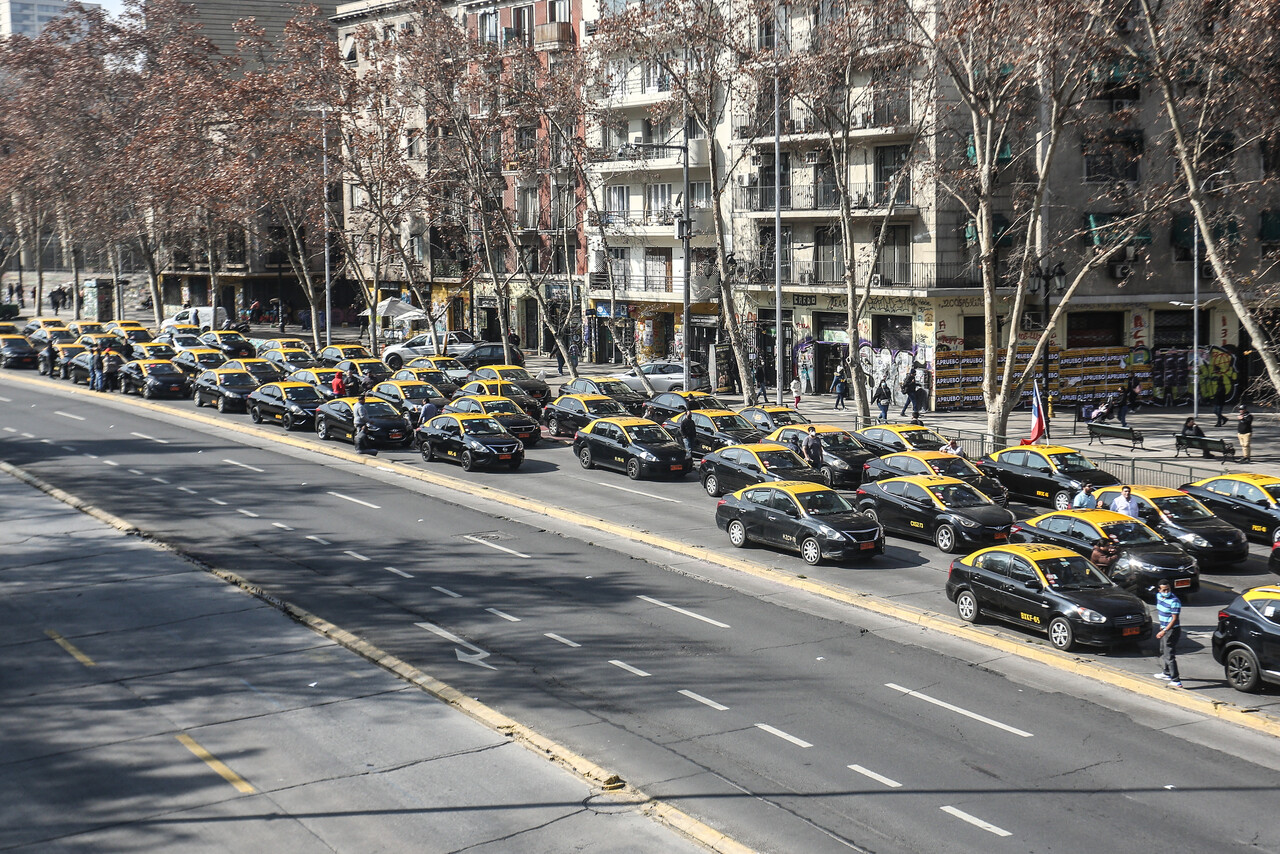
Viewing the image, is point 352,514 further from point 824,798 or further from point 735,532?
point 824,798

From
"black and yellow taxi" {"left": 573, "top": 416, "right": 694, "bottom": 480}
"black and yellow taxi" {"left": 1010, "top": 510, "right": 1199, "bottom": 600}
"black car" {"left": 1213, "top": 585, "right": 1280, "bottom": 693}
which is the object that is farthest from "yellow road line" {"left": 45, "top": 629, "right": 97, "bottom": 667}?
"black and yellow taxi" {"left": 573, "top": 416, "right": 694, "bottom": 480}

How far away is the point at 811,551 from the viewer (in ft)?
79.3

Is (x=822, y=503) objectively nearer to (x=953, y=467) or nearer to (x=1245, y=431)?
(x=953, y=467)

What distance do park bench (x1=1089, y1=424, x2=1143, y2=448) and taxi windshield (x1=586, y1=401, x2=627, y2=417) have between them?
48.3ft

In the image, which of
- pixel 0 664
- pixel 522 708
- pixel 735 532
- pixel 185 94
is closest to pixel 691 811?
pixel 522 708

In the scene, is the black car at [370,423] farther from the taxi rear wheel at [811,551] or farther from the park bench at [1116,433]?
the park bench at [1116,433]

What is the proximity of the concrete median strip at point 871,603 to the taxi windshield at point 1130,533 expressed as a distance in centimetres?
448

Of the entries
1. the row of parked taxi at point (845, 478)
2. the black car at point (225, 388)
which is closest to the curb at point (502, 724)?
the row of parked taxi at point (845, 478)

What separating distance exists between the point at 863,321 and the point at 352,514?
28520 mm

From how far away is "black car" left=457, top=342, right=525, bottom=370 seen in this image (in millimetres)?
54938

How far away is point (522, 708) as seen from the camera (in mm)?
15797

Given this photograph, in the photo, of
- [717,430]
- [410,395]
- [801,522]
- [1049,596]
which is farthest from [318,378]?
[1049,596]

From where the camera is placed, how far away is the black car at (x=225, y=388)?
4469 centimetres

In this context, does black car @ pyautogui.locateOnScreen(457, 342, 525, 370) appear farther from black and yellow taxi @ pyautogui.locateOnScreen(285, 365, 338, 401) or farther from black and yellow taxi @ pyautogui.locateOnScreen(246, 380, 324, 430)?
black and yellow taxi @ pyautogui.locateOnScreen(246, 380, 324, 430)
